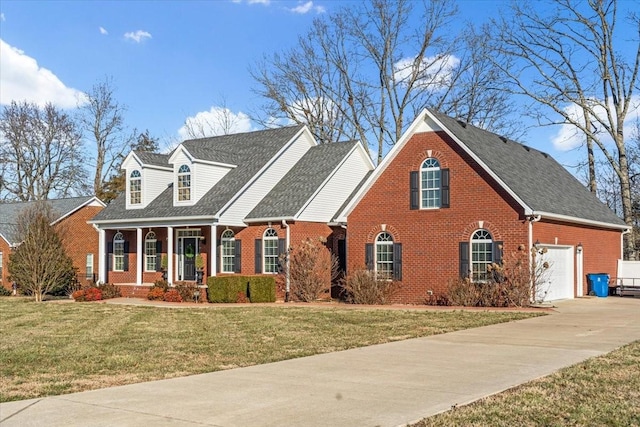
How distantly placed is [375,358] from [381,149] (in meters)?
35.2

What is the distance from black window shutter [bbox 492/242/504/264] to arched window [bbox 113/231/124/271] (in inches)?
741

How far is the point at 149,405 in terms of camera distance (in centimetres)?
860

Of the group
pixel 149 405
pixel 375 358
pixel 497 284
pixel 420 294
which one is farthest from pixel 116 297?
pixel 149 405

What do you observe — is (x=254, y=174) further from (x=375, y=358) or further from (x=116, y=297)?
(x=375, y=358)

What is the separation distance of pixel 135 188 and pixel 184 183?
363 cm

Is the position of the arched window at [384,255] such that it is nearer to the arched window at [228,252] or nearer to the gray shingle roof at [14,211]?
the arched window at [228,252]

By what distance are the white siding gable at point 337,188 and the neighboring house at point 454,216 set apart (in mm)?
1888

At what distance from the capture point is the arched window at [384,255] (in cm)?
2656

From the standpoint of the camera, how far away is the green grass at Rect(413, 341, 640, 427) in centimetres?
770

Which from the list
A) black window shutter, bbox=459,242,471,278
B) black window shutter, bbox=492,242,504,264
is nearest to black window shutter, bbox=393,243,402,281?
black window shutter, bbox=459,242,471,278

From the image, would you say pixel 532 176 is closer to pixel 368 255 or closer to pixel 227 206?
pixel 368 255

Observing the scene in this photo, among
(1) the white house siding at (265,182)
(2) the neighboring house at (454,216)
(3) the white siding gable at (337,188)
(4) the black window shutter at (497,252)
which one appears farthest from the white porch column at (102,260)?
(4) the black window shutter at (497,252)

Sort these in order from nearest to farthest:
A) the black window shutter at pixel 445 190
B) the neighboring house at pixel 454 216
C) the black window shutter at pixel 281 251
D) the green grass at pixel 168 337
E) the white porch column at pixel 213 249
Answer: the green grass at pixel 168 337 < the neighboring house at pixel 454 216 < the black window shutter at pixel 445 190 < the black window shutter at pixel 281 251 < the white porch column at pixel 213 249

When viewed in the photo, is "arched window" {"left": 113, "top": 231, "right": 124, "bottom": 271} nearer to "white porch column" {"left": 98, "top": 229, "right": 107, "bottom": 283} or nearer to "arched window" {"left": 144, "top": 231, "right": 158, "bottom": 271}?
"white porch column" {"left": 98, "top": 229, "right": 107, "bottom": 283}
